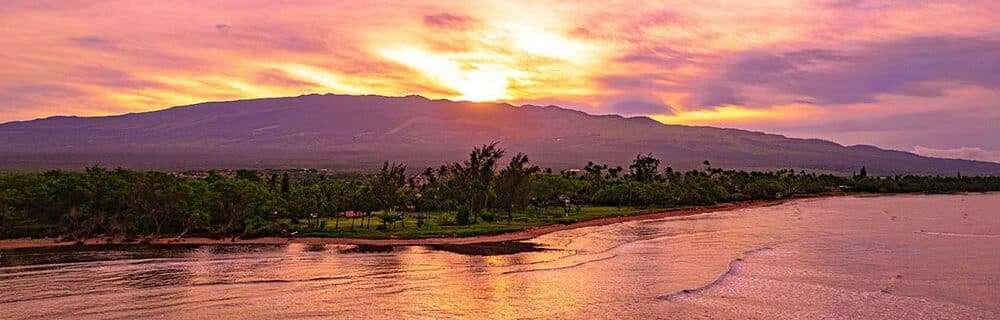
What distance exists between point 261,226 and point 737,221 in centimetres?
4679

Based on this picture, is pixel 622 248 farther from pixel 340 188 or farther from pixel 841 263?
pixel 340 188

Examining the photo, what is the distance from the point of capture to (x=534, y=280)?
38.2 meters

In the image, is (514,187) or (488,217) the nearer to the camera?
(488,217)

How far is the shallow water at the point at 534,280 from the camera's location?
30781 mm

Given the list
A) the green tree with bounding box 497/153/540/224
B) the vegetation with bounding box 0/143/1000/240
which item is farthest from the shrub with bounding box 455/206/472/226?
the green tree with bounding box 497/153/540/224

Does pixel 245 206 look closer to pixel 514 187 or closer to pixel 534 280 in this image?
pixel 514 187

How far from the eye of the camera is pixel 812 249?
51938 millimetres

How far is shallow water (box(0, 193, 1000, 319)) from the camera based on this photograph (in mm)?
→ 30781

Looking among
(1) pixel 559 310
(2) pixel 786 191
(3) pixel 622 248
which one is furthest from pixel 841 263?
(2) pixel 786 191

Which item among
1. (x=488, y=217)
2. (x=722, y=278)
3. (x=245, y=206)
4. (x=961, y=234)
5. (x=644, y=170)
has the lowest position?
(x=722, y=278)

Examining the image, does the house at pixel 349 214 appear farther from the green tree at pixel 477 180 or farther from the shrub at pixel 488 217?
the shrub at pixel 488 217

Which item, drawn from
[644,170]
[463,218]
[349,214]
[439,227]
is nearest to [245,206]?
[349,214]

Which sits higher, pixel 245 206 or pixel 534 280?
pixel 245 206

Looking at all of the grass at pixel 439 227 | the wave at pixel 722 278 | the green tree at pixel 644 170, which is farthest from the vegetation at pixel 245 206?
the green tree at pixel 644 170
